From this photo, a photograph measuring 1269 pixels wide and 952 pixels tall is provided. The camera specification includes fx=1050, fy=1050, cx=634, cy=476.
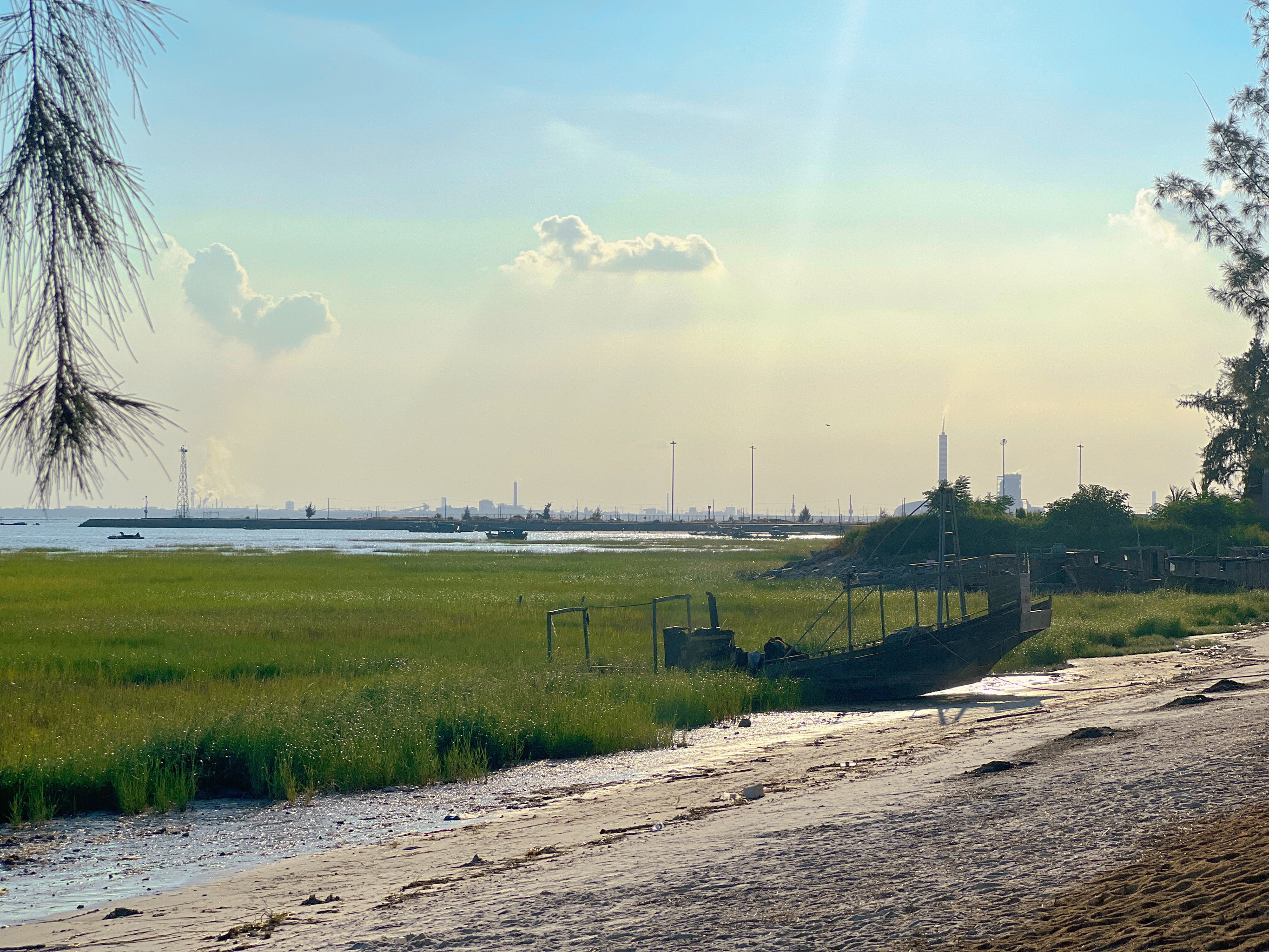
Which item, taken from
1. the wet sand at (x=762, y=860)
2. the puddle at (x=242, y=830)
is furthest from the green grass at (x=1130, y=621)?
the wet sand at (x=762, y=860)

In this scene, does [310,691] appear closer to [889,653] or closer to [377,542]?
[889,653]

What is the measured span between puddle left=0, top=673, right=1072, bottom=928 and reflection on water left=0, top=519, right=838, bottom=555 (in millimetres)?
81186

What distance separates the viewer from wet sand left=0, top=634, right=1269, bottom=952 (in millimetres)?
7848

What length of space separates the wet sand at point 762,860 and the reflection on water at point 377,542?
279 ft

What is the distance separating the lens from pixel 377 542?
134 meters

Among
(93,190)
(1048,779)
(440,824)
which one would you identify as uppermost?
(93,190)

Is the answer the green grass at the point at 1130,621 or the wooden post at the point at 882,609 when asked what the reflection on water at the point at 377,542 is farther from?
the wooden post at the point at 882,609

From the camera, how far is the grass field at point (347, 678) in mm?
15156

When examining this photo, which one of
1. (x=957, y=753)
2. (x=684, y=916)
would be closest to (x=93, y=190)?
(x=684, y=916)

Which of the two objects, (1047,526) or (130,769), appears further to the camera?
(1047,526)

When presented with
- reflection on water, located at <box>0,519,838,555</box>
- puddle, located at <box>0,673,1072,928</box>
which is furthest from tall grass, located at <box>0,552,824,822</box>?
reflection on water, located at <box>0,519,838,555</box>

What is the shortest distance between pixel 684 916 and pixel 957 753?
8754 mm

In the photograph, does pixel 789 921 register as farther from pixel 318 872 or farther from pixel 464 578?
pixel 464 578

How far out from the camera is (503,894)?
9.20 meters
